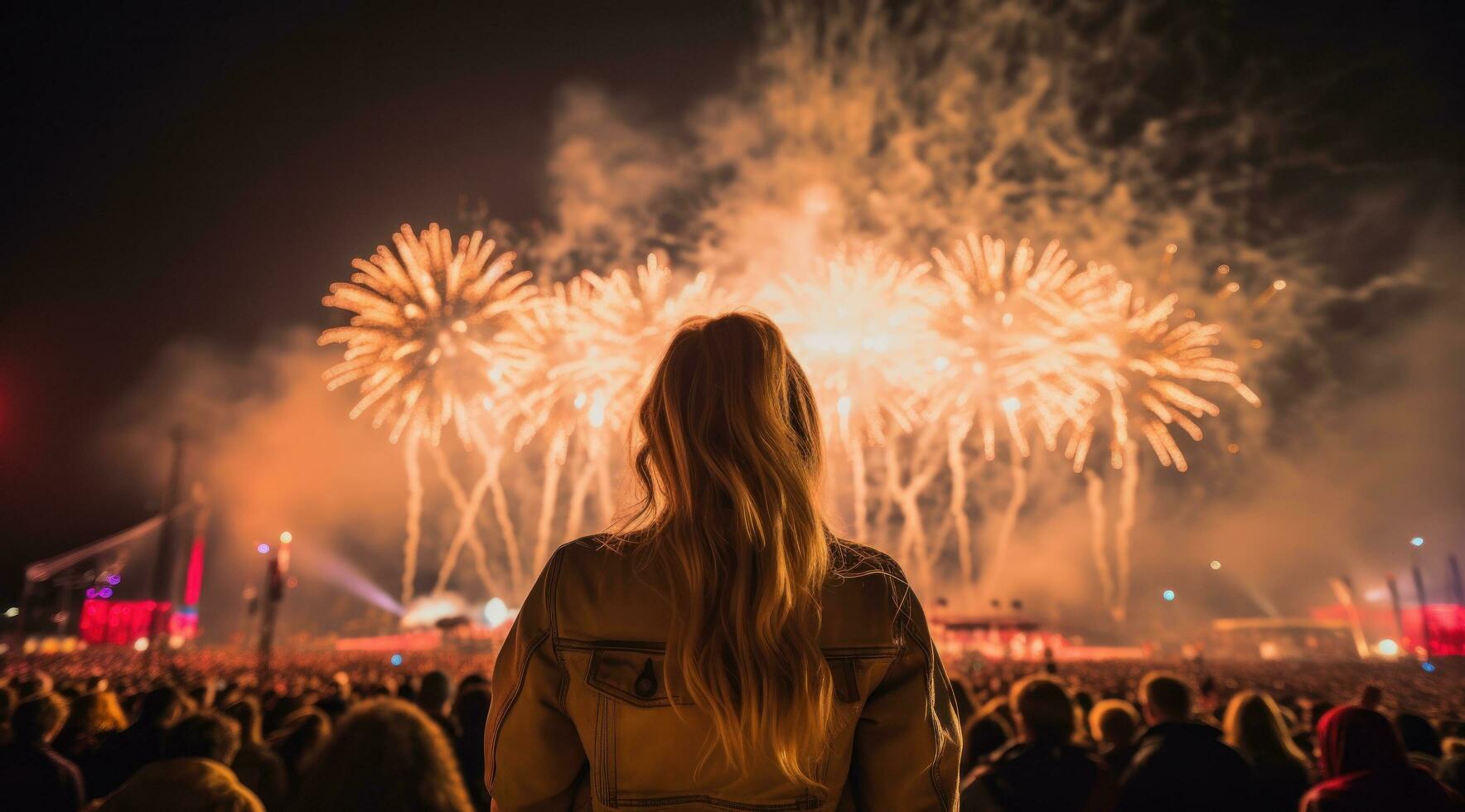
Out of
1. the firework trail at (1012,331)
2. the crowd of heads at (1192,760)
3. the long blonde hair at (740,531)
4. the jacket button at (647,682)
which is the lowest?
the crowd of heads at (1192,760)

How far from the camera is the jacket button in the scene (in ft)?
5.52

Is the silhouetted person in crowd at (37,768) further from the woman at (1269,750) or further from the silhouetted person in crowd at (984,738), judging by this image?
the woman at (1269,750)

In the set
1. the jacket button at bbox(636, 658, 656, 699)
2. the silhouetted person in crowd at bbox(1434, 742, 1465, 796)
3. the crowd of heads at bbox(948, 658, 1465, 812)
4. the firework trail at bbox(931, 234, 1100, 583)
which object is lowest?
the silhouetted person in crowd at bbox(1434, 742, 1465, 796)

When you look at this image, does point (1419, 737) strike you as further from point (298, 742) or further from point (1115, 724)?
point (298, 742)

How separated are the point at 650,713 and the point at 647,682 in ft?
0.20

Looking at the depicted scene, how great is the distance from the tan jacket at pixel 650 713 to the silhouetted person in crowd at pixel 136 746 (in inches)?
187

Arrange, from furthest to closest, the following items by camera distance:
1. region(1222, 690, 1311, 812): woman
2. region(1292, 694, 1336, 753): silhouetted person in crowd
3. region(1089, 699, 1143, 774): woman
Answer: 1. region(1292, 694, 1336, 753): silhouetted person in crowd
2. region(1089, 699, 1143, 774): woman
3. region(1222, 690, 1311, 812): woman

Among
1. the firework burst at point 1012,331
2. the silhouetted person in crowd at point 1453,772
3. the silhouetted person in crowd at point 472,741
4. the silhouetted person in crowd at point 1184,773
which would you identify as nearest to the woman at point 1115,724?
the silhouetted person in crowd at point 1184,773

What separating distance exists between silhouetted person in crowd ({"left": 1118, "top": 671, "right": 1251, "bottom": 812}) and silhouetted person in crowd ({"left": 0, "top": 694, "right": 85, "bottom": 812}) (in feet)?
19.4

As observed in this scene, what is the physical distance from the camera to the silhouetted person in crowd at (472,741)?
5674mm

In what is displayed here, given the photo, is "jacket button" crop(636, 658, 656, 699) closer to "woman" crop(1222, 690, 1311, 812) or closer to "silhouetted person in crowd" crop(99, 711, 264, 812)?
"silhouetted person in crowd" crop(99, 711, 264, 812)

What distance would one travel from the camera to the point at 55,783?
4.86 meters

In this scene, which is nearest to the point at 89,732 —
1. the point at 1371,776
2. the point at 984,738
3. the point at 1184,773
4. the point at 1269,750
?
the point at 984,738

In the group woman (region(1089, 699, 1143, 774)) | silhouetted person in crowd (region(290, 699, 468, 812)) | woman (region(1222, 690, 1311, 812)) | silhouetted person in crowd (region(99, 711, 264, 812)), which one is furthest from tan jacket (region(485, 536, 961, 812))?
woman (region(1089, 699, 1143, 774))
